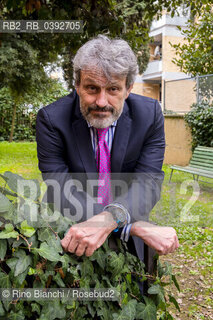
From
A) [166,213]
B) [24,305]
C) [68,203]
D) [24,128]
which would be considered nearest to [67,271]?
[24,305]

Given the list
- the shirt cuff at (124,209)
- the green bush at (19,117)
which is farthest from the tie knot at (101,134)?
the green bush at (19,117)

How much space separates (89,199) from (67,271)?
1.80 ft

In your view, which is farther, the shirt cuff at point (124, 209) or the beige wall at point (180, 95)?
the beige wall at point (180, 95)

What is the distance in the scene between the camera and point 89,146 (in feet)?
5.55

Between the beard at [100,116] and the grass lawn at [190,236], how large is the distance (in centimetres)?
177

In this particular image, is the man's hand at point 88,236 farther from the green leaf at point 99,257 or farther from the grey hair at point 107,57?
the grey hair at point 107,57

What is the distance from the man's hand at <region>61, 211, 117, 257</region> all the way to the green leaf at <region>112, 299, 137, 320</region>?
20 centimetres

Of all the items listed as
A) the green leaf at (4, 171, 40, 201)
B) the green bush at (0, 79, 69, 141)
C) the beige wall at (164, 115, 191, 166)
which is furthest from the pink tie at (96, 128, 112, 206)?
the green bush at (0, 79, 69, 141)

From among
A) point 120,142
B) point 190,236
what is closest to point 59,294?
point 120,142

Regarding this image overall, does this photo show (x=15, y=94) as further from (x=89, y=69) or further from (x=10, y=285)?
(x=10, y=285)

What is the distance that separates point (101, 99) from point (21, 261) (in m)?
0.86

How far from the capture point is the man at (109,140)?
142 cm

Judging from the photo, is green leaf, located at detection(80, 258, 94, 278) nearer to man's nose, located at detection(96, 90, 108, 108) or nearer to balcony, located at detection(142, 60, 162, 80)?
man's nose, located at detection(96, 90, 108, 108)

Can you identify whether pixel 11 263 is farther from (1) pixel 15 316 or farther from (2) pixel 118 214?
(2) pixel 118 214
